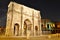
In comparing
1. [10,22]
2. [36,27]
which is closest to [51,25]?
[36,27]

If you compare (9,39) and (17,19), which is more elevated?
(17,19)

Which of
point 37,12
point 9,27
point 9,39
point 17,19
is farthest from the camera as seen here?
point 37,12

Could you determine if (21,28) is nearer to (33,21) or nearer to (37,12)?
(33,21)

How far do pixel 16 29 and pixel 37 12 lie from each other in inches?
315

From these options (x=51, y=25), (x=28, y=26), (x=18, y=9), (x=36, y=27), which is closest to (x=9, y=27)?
(x=18, y=9)

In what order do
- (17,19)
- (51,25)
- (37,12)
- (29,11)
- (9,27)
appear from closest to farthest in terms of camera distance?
1. (9,27)
2. (17,19)
3. (29,11)
4. (37,12)
5. (51,25)

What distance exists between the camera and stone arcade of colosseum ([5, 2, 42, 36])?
72.4 feet

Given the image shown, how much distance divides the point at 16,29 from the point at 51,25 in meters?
18.5

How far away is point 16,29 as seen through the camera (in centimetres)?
2439

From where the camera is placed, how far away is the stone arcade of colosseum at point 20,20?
22078mm

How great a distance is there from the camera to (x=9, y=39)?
11.1 metres

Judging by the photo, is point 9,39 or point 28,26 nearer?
point 9,39

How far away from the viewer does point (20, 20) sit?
2397cm

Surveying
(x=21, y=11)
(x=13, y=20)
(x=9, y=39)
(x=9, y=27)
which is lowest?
(x=9, y=39)
